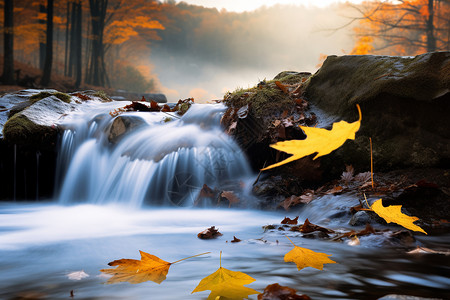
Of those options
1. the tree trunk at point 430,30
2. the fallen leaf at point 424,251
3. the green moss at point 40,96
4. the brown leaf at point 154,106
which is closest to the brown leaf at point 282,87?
the brown leaf at point 154,106

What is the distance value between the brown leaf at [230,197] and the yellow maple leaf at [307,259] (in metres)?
2.06

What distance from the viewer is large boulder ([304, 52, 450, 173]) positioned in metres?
3.40

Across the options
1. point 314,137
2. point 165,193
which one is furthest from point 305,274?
point 165,193

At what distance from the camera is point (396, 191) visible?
2887 mm

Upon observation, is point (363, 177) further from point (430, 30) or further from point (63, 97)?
point (430, 30)

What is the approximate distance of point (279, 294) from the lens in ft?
4.05

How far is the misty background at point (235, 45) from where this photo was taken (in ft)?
202

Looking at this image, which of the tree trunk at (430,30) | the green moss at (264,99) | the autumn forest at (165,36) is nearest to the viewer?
the green moss at (264,99)

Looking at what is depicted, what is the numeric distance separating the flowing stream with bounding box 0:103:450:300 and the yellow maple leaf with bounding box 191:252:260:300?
52 mm

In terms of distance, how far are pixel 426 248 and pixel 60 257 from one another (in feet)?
6.43

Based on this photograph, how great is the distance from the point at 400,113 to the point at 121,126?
12.3 ft

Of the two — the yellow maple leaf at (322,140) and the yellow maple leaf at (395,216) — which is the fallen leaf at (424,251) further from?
the yellow maple leaf at (322,140)

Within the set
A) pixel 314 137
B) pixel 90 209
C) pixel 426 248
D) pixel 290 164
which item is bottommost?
pixel 90 209

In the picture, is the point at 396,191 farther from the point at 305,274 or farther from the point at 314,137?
the point at 314,137
